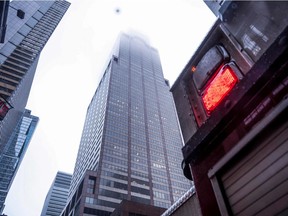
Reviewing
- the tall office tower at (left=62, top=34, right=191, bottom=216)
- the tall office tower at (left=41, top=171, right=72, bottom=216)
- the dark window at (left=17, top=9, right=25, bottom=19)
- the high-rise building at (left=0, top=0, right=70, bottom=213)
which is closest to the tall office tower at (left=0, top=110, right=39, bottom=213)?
the tall office tower at (left=41, top=171, right=72, bottom=216)

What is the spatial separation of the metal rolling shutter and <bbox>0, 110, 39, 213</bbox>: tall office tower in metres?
165

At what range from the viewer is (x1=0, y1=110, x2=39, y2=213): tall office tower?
14350cm

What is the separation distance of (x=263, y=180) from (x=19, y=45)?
90770mm

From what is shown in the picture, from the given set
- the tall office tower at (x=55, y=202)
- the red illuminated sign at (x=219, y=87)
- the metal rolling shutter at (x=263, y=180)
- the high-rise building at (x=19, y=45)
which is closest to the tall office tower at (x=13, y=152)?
the tall office tower at (x=55, y=202)

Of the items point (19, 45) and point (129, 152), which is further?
point (129, 152)

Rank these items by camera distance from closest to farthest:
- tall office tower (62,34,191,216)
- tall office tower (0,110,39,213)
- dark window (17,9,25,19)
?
dark window (17,9,25,19) → tall office tower (62,34,191,216) → tall office tower (0,110,39,213)

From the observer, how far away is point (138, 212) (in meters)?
53.0

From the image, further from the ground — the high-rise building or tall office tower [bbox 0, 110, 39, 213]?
the high-rise building

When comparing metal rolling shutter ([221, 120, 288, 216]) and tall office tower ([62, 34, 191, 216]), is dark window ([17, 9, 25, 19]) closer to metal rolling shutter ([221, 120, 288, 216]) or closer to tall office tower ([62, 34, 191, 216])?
metal rolling shutter ([221, 120, 288, 216])

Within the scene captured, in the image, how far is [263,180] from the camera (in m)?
4.52

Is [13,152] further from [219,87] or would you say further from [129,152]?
[219,87]

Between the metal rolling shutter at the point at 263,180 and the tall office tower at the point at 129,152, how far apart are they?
2823 inches

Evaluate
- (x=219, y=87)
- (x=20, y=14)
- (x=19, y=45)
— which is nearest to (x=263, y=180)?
(x=219, y=87)

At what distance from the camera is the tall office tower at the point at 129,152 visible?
77.4 meters
